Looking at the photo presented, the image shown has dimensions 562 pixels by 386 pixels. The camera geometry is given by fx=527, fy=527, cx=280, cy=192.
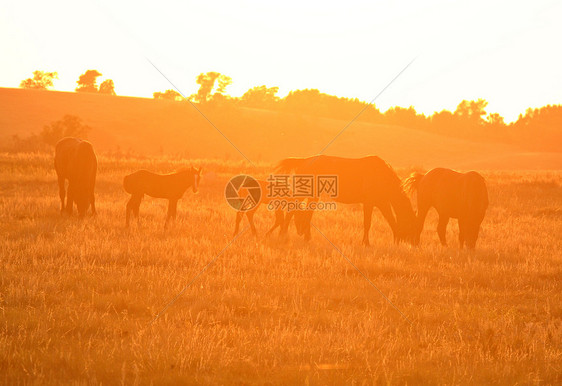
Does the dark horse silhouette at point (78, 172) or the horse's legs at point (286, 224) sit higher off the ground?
the dark horse silhouette at point (78, 172)

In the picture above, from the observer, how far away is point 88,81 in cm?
12488

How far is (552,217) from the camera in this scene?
65.5ft

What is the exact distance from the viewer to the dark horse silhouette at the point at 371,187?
13094 mm

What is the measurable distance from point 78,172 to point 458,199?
10.1 m

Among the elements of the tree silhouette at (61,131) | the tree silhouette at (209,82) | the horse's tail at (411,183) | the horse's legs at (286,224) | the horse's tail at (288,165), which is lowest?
the horse's legs at (286,224)

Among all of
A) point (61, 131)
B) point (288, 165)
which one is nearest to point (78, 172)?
point (288, 165)

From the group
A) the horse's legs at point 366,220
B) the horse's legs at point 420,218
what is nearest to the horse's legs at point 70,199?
the horse's legs at point 366,220

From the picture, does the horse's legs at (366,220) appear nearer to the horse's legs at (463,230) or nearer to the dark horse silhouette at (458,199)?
the dark horse silhouette at (458,199)

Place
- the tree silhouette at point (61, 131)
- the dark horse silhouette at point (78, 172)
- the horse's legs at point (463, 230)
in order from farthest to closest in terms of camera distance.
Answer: the tree silhouette at point (61, 131) < the dark horse silhouette at point (78, 172) < the horse's legs at point (463, 230)

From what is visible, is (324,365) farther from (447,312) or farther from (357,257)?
(357,257)

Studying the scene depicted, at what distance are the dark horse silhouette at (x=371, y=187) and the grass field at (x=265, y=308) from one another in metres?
1.10

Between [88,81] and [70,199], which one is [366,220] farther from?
[88,81]

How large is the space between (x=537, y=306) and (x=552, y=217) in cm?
1369

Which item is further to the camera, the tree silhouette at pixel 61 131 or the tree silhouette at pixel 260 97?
the tree silhouette at pixel 260 97
